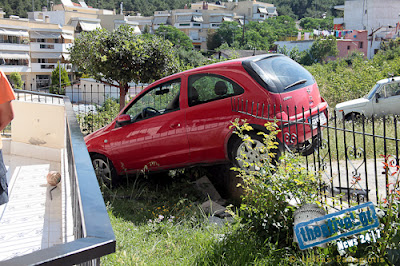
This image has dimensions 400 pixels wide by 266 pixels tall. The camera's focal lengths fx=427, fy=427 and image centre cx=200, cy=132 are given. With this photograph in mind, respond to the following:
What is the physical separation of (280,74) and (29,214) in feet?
12.5

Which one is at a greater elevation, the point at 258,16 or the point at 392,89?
the point at 258,16

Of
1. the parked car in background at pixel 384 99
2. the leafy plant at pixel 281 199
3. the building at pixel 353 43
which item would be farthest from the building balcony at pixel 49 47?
the leafy plant at pixel 281 199

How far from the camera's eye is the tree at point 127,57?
490 inches

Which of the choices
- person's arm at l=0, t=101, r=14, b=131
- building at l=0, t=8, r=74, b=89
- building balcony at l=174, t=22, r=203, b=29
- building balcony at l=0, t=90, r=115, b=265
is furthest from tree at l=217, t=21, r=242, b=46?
person's arm at l=0, t=101, r=14, b=131

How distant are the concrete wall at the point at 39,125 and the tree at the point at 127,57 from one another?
394 centimetres

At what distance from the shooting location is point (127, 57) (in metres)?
12.5

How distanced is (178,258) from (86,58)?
37.3 feet

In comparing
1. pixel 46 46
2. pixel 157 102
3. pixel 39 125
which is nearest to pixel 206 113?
pixel 157 102

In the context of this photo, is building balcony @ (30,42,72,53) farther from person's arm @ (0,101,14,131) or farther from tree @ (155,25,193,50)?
person's arm @ (0,101,14,131)

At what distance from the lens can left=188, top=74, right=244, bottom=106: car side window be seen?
5750 mm

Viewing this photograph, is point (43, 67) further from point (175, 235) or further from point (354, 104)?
point (175, 235)

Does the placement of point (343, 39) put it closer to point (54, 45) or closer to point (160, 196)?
point (54, 45)

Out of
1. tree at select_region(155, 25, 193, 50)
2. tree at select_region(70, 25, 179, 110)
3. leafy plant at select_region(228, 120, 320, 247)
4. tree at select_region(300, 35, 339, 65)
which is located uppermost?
tree at select_region(155, 25, 193, 50)

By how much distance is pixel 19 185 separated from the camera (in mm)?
6840
